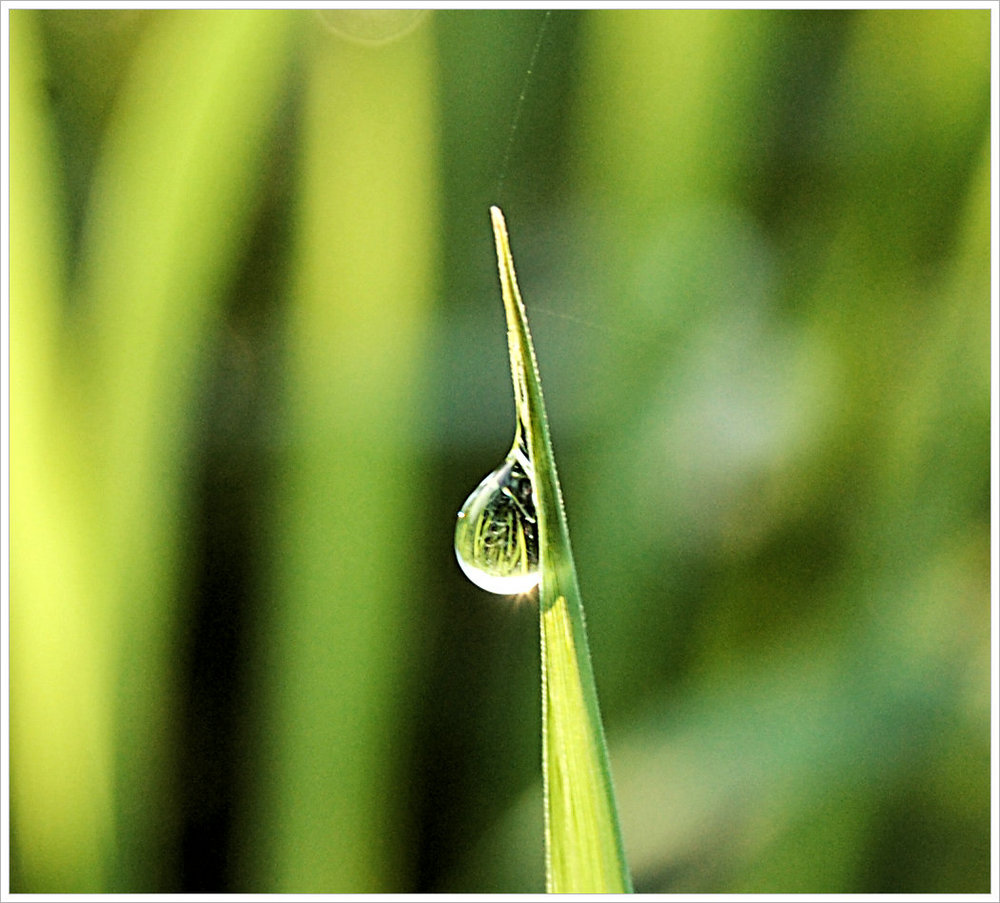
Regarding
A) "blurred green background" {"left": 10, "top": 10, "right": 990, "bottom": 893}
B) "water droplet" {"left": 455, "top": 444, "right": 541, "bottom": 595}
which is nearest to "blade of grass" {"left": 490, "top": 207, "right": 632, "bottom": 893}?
"water droplet" {"left": 455, "top": 444, "right": 541, "bottom": 595}

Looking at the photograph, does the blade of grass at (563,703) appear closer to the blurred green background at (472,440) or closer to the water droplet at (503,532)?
the water droplet at (503,532)

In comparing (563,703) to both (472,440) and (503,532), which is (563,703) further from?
(472,440)

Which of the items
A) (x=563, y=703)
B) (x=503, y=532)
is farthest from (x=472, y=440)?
(x=563, y=703)

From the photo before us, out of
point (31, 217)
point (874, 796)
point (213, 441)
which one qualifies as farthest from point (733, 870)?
point (31, 217)

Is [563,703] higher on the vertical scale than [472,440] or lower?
lower

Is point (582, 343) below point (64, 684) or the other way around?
the other way around

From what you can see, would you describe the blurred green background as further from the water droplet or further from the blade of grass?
the blade of grass

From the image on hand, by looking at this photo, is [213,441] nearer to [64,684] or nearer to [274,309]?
[274,309]
